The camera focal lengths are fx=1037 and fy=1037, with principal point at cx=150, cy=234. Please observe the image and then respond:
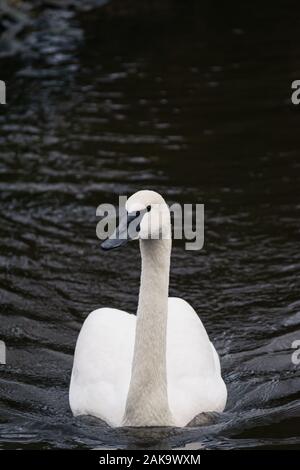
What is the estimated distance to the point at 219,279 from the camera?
9523mm

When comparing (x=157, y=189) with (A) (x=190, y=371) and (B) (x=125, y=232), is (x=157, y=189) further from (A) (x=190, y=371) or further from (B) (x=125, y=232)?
(B) (x=125, y=232)

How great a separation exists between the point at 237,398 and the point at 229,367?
1.96 feet

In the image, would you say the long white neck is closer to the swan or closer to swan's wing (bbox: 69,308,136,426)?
the swan

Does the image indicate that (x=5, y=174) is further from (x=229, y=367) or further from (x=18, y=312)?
(x=229, y=367)

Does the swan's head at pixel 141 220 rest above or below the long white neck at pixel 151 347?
above

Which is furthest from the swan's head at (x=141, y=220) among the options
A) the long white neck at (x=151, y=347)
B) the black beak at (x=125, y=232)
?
the long white neck at (x=151, y=347)

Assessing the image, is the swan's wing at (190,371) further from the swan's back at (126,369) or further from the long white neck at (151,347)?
the long white neck at (151,347)

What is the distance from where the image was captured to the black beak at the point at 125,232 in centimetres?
580

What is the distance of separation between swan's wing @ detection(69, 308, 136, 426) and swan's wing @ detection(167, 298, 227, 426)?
302mm

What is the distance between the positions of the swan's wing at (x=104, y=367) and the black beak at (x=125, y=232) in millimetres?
1339

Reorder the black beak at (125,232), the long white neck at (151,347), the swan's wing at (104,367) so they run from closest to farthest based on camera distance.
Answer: the black beak at (125,232), the long white neck at (151,347), the swan's wing at (104,367)

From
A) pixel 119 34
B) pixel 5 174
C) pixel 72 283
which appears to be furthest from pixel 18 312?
pixel 119 34

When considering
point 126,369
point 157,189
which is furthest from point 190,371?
point 157,189

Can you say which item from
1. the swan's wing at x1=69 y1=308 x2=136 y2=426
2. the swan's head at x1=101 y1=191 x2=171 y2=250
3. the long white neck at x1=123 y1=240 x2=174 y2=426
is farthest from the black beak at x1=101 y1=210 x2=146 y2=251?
the swan's wing at x1=69 y1=308 x2=136 y2=426
